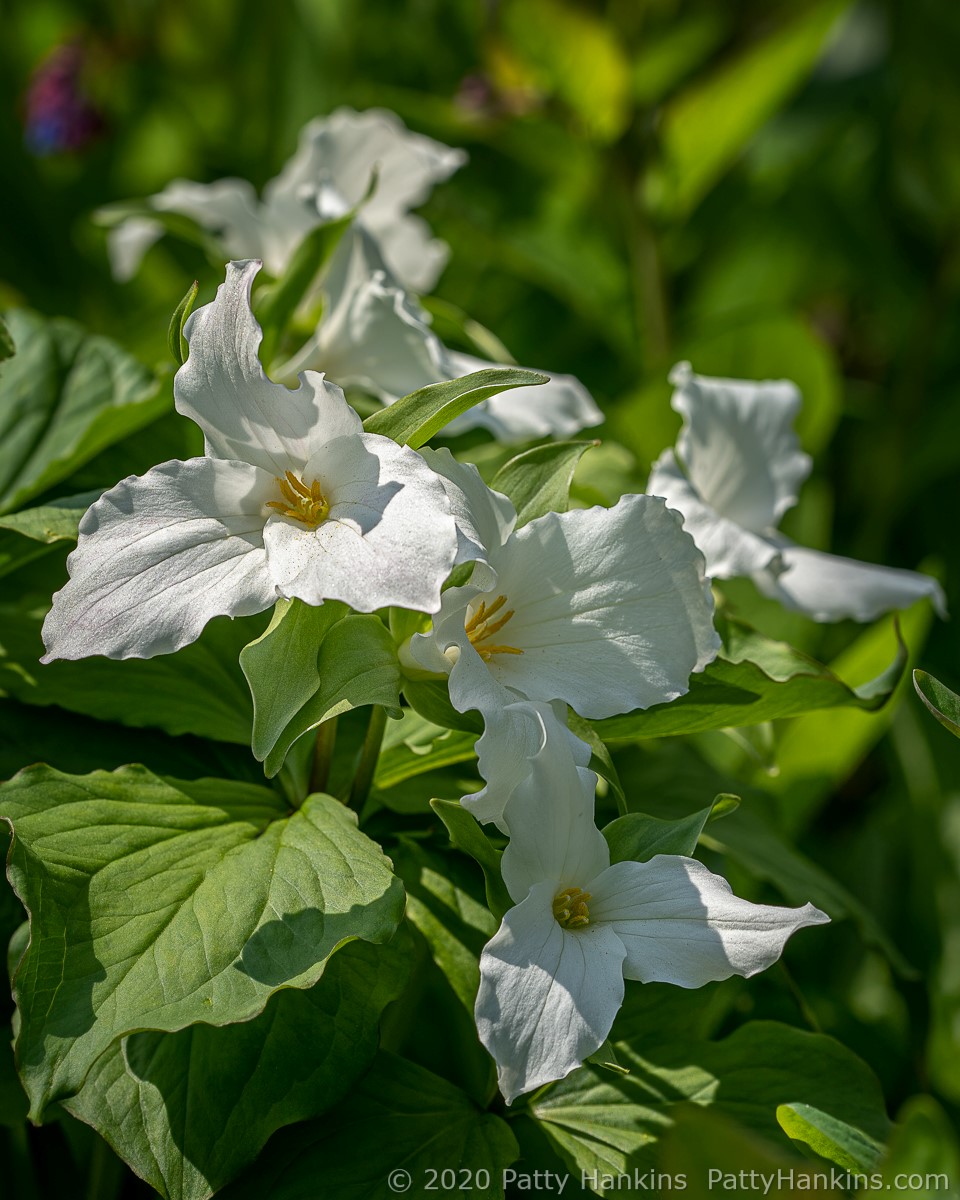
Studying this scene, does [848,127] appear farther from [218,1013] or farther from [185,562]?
[218,1013]

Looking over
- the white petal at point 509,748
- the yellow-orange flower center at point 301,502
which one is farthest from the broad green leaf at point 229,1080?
the yellow-orange flower center at point 301,502

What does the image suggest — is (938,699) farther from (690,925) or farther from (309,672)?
(309,672)

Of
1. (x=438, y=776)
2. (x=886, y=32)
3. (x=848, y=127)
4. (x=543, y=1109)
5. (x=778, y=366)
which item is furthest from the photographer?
(x=886, y=32)

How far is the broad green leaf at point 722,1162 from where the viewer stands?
433mm

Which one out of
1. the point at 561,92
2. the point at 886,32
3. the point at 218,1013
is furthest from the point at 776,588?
the point at 886,32

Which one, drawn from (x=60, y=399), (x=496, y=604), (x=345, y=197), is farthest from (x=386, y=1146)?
(x=345, y=197)

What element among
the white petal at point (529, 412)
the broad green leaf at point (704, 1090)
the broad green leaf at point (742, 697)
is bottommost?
the broad green leaf at point (704, 1090)

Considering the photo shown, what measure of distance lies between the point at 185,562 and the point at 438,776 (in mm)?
283

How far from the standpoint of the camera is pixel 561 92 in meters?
1.56

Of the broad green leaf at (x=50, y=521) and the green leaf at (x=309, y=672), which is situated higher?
the broad green leaf at (x=50, y=521)

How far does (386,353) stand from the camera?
2.88 feet

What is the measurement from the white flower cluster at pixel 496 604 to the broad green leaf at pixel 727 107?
42.1 inches

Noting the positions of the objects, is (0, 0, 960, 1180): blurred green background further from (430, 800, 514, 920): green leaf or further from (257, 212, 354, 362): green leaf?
(430, 800, 514, 920): green leaf

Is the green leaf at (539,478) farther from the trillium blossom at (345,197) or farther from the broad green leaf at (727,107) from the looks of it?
the broad green leaf at (727,107)
